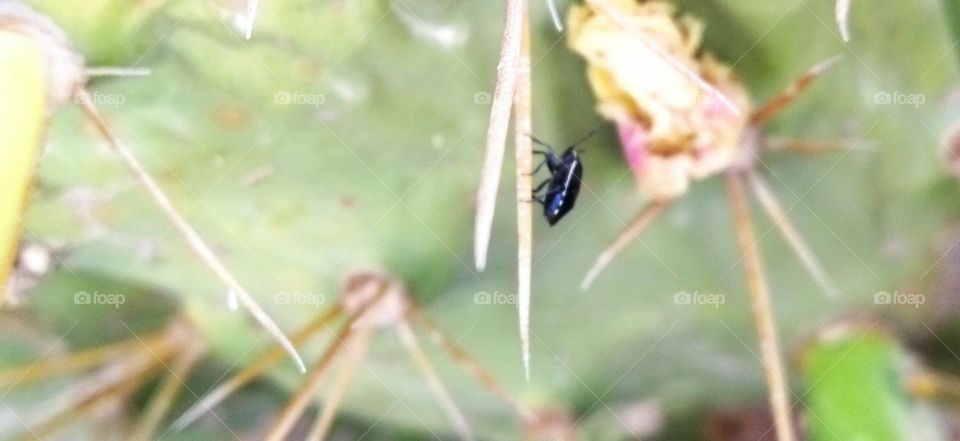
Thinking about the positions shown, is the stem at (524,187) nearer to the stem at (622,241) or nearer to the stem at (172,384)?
the stem at (622,241)

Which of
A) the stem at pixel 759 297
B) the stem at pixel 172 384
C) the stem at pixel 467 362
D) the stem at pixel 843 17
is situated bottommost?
the stem at pixel 172 384

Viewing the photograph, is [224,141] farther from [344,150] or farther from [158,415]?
[158,415]

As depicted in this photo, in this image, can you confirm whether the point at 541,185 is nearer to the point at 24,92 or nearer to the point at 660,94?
the point at 660,94

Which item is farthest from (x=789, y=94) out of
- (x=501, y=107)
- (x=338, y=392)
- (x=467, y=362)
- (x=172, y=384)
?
(x=172, y=384)

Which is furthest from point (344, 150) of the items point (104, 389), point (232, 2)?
point (104, 389)

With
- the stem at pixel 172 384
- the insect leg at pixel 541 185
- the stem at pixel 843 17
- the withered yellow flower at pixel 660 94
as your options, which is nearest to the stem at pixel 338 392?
Answer: the stem at pixel 172 384

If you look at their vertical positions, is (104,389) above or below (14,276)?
below
